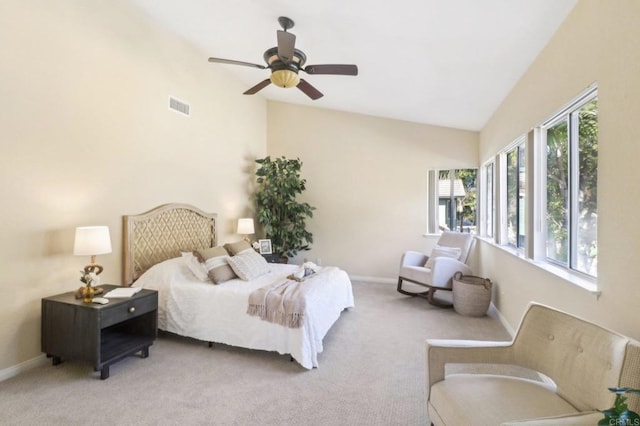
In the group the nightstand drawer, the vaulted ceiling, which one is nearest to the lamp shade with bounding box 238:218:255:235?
the nightstand drawer

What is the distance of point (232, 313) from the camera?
119 inches

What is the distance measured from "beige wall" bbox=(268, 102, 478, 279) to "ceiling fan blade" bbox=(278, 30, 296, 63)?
305 cm

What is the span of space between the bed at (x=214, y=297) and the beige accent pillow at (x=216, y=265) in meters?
0.09

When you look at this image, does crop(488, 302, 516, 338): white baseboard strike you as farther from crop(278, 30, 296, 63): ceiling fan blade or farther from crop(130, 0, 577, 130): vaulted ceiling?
crop(278, 30, 296, 63): ceiling fan blade

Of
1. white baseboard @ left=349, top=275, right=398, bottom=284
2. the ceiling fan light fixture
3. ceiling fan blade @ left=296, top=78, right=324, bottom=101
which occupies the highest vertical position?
ceiling fan blade @ left=296, top=78, right=324, bottom=101

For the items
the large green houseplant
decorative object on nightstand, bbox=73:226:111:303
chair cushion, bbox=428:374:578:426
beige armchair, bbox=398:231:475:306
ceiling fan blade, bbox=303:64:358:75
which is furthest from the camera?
the large green houseplant

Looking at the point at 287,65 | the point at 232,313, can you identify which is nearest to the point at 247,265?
the point at 232,313

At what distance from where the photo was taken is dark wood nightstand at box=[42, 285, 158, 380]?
99.9 inches

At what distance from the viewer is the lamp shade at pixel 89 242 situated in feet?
8.95

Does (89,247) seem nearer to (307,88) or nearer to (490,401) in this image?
(307,88)

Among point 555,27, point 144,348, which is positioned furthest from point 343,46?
point 144,348

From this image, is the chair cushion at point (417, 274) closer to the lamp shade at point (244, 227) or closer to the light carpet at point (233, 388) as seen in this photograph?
the light carpet at point (233, 388)

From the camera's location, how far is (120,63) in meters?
3.41

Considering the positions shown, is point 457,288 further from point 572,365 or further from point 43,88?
point 43,88
